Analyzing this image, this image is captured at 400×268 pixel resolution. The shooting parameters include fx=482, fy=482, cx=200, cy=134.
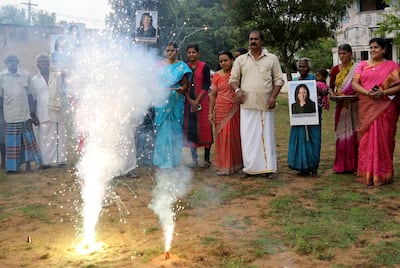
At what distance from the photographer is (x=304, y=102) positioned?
6.89 metres

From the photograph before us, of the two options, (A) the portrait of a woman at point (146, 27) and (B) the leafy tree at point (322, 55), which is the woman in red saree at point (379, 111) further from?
(B) the leafy tree at point (322, 55)

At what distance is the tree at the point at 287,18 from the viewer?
748 inches

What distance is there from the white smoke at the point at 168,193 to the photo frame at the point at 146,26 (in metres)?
2.13

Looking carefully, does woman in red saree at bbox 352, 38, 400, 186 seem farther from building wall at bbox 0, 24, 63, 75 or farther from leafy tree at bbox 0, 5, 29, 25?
leafy tree at bbox 0, 5, 29, 25

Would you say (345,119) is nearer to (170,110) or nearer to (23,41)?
(170,110)

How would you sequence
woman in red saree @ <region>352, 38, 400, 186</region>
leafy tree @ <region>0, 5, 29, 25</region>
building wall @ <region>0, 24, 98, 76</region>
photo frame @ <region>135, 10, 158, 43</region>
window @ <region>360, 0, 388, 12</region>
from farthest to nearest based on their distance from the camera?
window @ <region>360, 0, 388, 12</region>
leafy tree @ <region>0, 5, 29, 25</region>
building wall @ <region>0, 24, 98, 76</region>
photo frame @ <region>135, 10, 158, 43</region>
woman in red saree @ <region>352, 38, 400, 186</region>

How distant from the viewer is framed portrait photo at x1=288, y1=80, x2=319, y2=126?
6836 mm

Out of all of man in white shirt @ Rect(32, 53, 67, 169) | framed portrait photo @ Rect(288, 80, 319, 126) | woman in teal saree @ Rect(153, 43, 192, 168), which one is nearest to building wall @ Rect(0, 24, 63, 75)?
man in white shirt @ Rect(32, 53, 67, 169)

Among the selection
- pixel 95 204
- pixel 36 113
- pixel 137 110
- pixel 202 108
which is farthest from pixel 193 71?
pixel 95 204

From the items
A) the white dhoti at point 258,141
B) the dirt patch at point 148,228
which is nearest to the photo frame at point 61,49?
the dirt patch at point 148,228

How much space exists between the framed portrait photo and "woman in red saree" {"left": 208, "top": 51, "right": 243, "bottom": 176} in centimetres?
86

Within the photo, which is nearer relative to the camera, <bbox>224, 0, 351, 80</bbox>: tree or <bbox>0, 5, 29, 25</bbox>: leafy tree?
<bbox>224, 0, 351, 80</bbox>: tree

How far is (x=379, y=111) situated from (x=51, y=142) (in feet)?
17.3

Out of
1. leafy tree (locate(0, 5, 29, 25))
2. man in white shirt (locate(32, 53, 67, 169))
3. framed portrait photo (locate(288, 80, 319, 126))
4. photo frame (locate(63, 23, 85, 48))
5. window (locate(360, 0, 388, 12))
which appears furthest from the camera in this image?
window (locate(360, 0, 388, 12))
